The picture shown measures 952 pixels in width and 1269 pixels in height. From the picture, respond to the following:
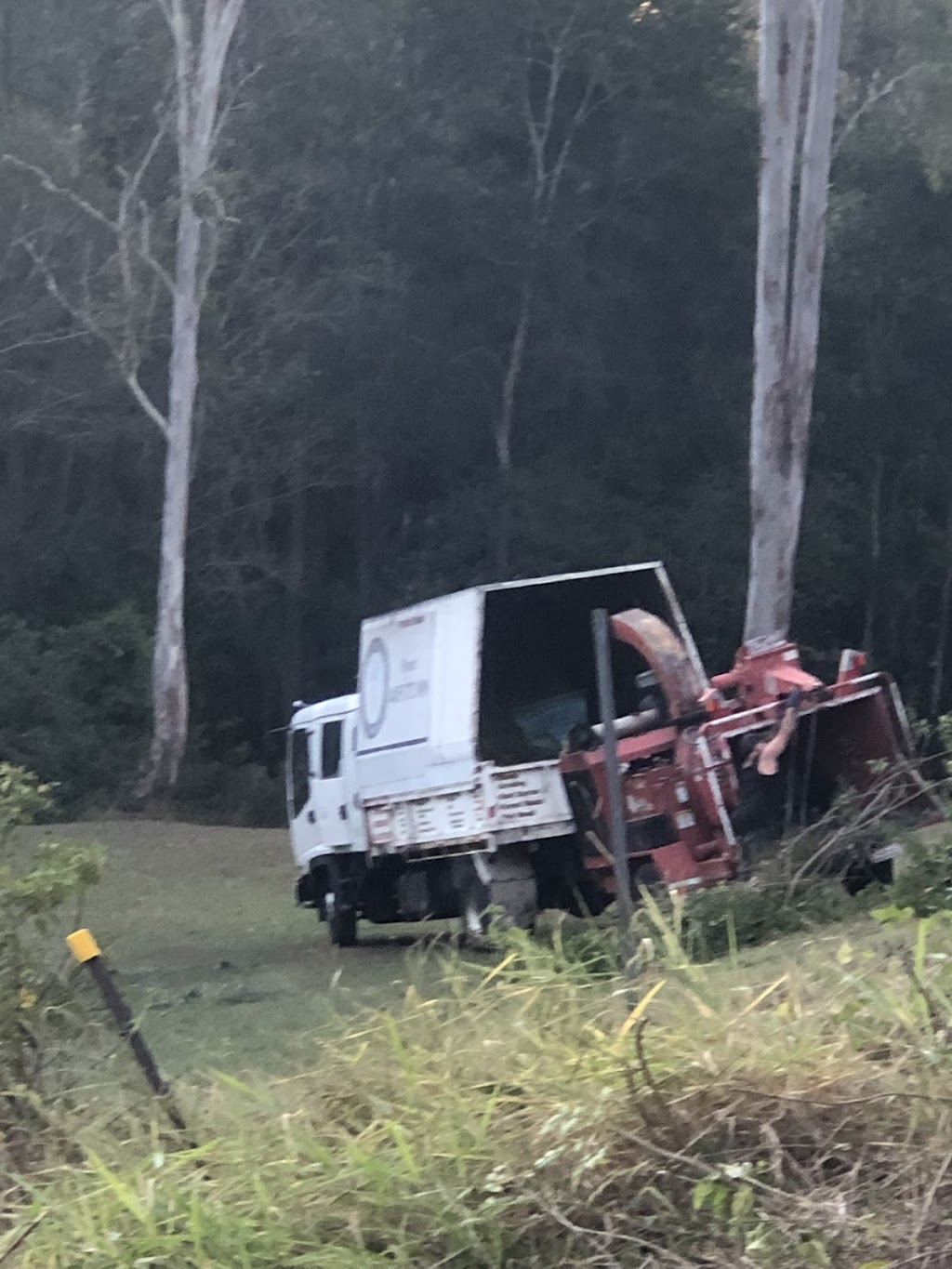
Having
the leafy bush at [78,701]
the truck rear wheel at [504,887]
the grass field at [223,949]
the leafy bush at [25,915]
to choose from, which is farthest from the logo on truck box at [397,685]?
the leafy bush at [78,701]

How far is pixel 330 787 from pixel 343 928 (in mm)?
1287

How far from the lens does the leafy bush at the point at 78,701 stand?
32.6 m

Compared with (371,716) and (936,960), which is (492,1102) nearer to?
(936,960)

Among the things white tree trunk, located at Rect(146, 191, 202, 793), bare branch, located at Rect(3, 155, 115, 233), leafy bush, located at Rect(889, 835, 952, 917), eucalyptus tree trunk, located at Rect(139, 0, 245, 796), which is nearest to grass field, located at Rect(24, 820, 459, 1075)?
leafy bush, located at Rect(889, 835, 952, 917)

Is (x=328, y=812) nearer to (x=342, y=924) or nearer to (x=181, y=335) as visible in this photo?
(x=342, y=924)

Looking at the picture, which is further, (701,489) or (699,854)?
(701,489)

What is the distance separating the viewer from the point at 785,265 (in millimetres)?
24281

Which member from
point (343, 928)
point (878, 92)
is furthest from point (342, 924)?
point (878, 92)

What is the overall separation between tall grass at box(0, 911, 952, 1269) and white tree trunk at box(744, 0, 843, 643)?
62.7ft

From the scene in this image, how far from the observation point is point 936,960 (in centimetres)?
541

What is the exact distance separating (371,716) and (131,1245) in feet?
36.2

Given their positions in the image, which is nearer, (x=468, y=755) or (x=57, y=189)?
(x=468, y=755)

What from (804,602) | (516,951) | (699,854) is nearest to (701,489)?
(804,602)

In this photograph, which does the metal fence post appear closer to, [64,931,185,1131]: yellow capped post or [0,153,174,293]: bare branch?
[64,931,185,1131]: yellow capped post
